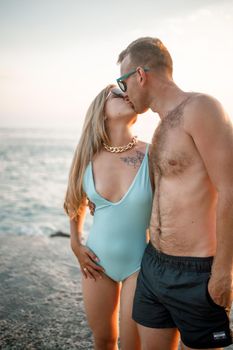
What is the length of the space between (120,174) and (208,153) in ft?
3.16

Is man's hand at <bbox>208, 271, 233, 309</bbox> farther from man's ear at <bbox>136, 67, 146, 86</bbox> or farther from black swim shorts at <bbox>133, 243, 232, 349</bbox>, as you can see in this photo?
man's ear at <bbox>136, 67, 146, 86</bbox>

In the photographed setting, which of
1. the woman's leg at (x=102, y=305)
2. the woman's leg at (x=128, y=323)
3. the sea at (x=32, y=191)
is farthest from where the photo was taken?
the sea at (x=32, y=191)

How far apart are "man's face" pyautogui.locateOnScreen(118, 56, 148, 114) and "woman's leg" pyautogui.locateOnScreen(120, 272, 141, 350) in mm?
1313

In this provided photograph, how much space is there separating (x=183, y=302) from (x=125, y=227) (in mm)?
746

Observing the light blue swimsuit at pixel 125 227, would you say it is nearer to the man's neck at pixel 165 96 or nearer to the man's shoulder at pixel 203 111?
the man's neck at pixel 165 96

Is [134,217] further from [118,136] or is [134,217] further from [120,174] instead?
[118,136]

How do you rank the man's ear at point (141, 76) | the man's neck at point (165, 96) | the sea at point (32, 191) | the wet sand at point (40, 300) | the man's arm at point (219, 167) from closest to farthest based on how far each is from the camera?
the man's arm at point (219, 167) < the man's neck at point (165, 96) < the man's ear at point (141, 76) < the wet sand at point (40, 300) < the sea at point (32, 191)

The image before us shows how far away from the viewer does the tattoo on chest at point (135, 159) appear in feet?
9.39

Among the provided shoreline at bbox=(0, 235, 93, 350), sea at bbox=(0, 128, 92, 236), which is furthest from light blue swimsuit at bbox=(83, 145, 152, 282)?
sea at bbox=(0, 128, 92, 236)

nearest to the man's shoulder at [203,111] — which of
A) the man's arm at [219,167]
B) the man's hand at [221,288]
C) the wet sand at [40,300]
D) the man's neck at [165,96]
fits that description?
the man's arm at [219,167]

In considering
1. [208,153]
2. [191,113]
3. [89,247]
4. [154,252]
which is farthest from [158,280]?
[191,113]

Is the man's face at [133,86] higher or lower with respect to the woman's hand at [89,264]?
higher

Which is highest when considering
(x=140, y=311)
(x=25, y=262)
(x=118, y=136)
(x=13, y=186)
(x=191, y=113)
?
(x=191, y=113)

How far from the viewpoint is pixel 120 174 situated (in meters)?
2.85
